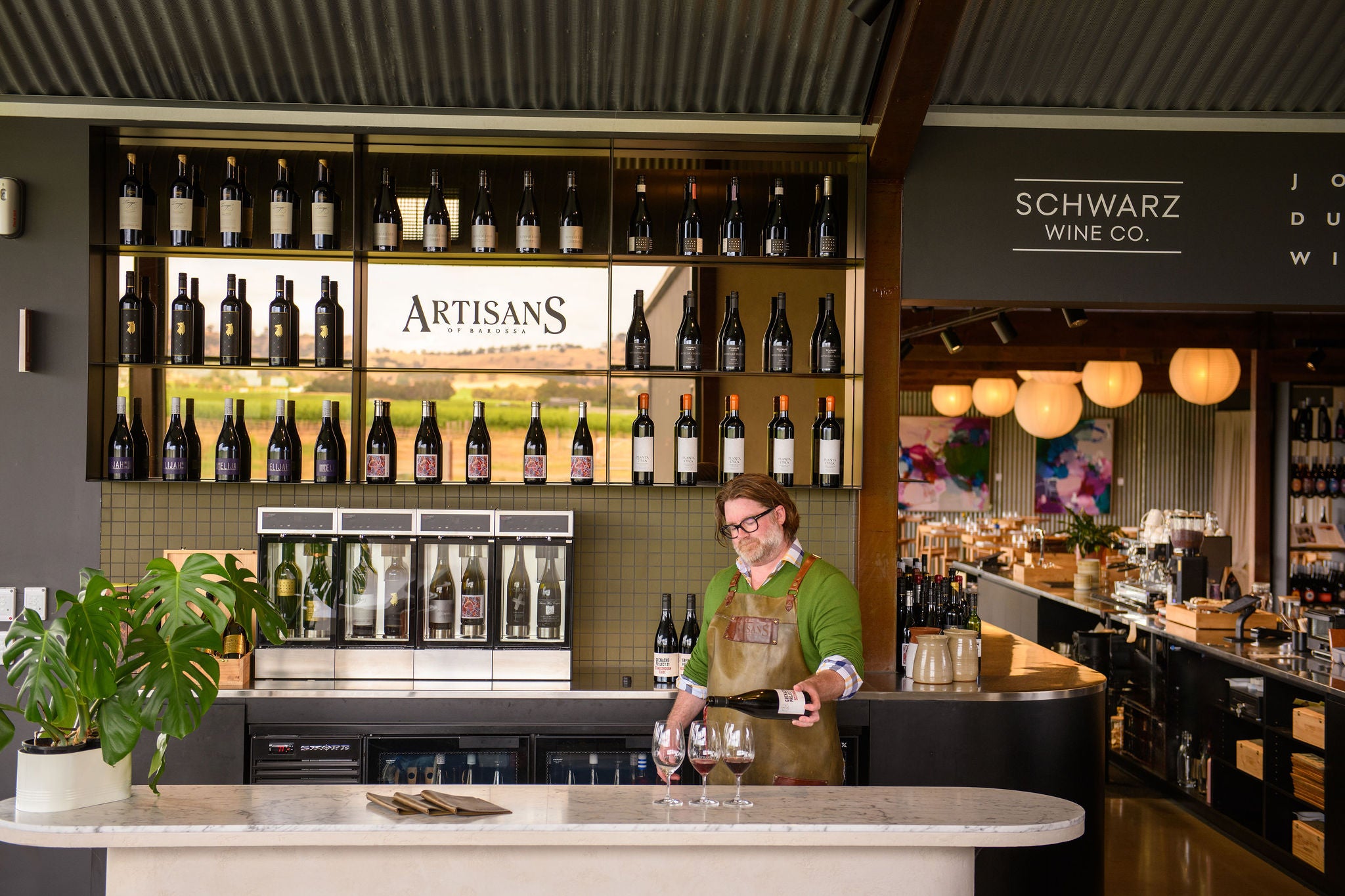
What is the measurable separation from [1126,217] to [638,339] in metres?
1.89

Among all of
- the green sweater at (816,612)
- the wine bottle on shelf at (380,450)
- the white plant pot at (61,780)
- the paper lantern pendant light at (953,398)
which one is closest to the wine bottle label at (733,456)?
the green sweater at (816,612)

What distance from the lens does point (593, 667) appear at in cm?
444

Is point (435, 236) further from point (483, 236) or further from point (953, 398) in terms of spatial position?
point (953, 398)

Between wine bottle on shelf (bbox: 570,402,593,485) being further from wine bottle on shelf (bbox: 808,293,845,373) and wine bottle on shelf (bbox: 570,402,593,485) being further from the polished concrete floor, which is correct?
the polished concrete floor

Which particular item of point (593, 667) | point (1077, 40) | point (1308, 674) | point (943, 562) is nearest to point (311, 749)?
point (593, 667)

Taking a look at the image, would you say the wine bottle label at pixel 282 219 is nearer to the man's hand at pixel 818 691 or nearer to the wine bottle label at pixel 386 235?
the wine bottle label at pixel 386 235

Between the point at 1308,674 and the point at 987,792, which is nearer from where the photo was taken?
the point at 987,792

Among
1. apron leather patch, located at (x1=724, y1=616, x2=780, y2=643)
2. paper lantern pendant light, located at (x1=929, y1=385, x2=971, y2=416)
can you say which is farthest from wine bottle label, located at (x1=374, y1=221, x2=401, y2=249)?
paper lantern pendant light, located at (x1=929, y1=385, x2=971, y2=416)

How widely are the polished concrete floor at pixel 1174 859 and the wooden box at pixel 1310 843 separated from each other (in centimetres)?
14

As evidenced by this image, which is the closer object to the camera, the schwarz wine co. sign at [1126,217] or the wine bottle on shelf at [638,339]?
the schwarz wine co. sign at [1126,217]

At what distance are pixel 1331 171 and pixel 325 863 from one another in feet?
13.6

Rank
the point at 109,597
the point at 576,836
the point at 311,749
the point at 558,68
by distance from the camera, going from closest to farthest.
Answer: the point at 576,836, the point at 109,597, the point at 311,749, the point at 558,68

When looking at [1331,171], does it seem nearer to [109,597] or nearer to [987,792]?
[987,792]

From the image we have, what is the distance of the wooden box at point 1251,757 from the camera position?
522 cm
